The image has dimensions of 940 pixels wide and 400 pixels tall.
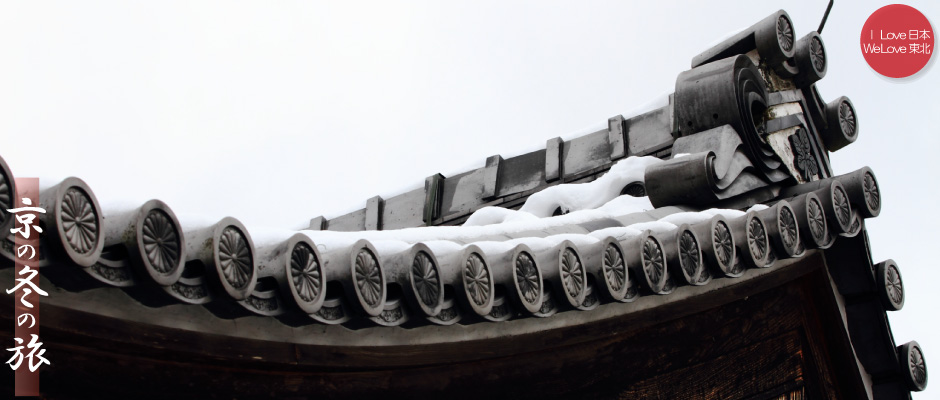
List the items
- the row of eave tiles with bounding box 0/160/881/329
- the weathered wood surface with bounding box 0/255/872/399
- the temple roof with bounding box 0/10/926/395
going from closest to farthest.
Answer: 1. the row of eave tiles with bounding box 0/160/881/329
2. the temple roof with bounding box 0/10/926/395
3. the weathered wood surface with bounding box 0/255/872/399

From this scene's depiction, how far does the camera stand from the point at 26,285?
7.25ft

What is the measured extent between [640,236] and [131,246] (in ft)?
7.26

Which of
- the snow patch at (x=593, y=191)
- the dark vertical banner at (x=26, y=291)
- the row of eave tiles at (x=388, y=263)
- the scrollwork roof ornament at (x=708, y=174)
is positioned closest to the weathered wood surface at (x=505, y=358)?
the dark vertical banner at (x=26, y=291)

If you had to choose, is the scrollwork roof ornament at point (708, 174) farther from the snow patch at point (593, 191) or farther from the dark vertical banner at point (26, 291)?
the dark vertical banner at point (26, 291)

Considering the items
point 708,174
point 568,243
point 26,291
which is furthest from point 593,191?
point 26,291

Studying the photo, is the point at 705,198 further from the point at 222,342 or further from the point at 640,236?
the point at 222,342

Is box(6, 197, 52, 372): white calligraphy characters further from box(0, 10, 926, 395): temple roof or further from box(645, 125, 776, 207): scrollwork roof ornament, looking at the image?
box(645, 125, 776, 207): scrollwork roof ornament

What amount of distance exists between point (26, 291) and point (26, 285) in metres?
0.03

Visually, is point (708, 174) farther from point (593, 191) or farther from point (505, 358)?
point (505, 358)

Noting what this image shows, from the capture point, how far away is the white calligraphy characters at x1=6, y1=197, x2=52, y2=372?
203 centimetres

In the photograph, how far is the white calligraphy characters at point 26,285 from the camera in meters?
2.03

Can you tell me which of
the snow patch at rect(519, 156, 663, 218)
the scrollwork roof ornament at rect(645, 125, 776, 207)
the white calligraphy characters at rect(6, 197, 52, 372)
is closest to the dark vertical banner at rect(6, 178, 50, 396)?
the white calligraphy characters at rect(6, 197, 52, 372)

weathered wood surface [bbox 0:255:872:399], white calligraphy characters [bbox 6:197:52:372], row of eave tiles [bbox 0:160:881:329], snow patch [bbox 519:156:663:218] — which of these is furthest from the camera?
snow patch [bbox 519:156:663:218]

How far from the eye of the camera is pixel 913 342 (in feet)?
19.3
